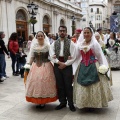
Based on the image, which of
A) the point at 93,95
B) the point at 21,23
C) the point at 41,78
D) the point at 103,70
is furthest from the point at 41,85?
the point at 21,23

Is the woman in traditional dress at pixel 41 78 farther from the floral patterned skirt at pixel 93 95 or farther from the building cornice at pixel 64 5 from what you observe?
the building cornice at pixel 64 5

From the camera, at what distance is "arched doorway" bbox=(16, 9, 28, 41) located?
71.5ft

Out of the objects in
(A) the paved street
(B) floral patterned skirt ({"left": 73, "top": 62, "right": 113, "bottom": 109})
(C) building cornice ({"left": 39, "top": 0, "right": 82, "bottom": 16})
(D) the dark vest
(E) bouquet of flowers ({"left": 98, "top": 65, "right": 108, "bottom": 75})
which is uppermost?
(C) building cornice ({"left": 39, "top": 0, "right": 82, "bottom": 16})

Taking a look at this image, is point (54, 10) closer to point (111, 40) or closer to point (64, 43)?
point (111, 40)

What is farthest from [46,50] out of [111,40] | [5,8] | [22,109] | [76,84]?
[5,8]

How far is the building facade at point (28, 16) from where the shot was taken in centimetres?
1928

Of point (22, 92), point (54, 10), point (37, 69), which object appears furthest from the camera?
point (54, 10)

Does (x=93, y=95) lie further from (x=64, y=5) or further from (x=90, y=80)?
(x=64, y=5)

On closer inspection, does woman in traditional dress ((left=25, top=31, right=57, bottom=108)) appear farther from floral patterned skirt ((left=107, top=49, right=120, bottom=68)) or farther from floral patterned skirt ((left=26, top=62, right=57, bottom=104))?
floral patterned skirt ((left=107, top=49, right=120, bottom=68))

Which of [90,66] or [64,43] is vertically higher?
[64,43]

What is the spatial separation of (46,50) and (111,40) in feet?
16.2

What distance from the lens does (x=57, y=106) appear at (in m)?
4.27

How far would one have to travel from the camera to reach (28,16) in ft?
74.5

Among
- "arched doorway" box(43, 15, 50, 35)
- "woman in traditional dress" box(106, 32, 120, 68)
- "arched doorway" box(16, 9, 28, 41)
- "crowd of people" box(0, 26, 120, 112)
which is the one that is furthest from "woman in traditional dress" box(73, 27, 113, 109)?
"arched doorway" box(43, 15, 50, 35)
